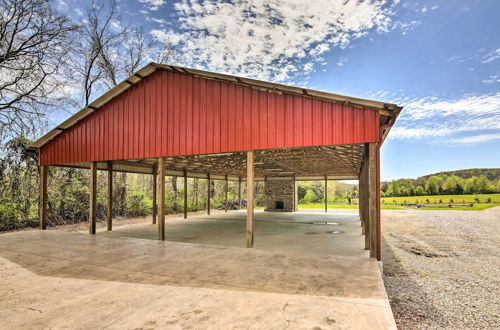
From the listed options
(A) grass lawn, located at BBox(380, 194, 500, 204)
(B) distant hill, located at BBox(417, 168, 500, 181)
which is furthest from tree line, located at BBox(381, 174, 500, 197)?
(B) distant hill, located at BBox(417, 168, 500, 181)

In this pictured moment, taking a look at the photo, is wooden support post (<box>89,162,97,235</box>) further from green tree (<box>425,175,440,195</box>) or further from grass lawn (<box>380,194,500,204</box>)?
green tree (<box>425,175,440,195</box>)

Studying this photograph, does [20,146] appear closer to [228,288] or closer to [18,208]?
[18,208]

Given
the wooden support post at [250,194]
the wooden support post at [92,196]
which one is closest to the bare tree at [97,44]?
the wooden support post at [92,196]

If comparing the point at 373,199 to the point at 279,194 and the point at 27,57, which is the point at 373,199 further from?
the point at 279,194

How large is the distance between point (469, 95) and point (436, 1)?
3958 cm

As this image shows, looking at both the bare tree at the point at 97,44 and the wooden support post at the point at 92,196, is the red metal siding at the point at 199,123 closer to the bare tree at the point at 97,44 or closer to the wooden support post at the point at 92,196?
the wooden support post at the point at 92,196

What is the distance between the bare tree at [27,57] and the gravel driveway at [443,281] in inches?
575

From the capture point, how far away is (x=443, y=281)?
5840mm

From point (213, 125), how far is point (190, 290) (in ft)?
14.3

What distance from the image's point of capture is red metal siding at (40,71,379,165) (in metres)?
5.77

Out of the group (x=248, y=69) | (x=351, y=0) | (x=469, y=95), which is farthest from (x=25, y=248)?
(x=469, y=95)

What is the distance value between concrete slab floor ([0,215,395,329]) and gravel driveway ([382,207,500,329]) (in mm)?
908

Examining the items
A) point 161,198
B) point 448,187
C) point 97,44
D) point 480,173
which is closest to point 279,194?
point 161,198

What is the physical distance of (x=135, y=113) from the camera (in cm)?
828
